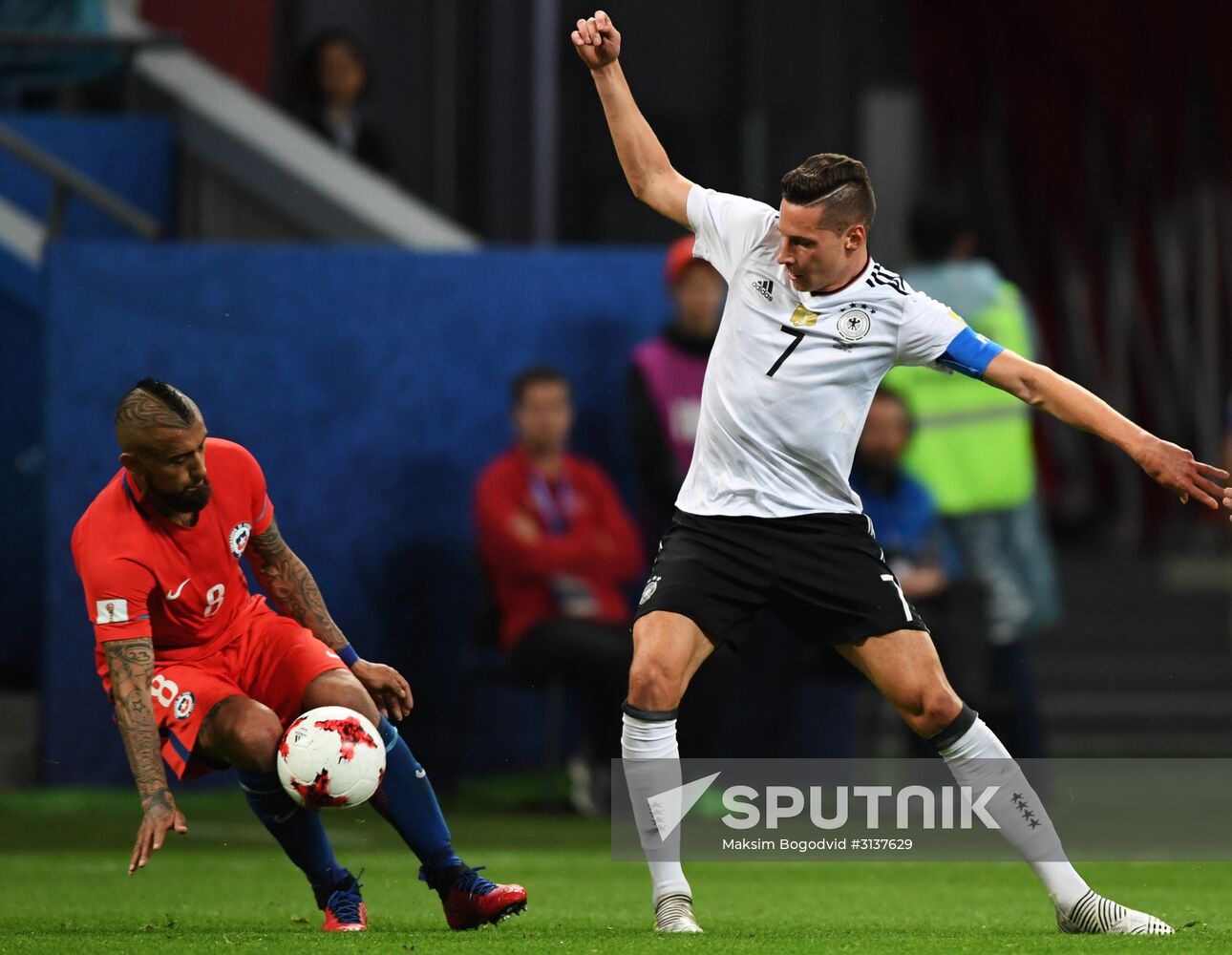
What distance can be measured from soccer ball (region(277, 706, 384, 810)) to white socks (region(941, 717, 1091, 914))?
151cm

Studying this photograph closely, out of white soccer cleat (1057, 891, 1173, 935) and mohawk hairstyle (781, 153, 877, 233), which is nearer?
white soccer cleat (1057, 891, 1173, 935)

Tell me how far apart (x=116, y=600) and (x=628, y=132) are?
1863 millimetres

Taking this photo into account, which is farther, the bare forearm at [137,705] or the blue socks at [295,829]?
the blue socks at [295,829]

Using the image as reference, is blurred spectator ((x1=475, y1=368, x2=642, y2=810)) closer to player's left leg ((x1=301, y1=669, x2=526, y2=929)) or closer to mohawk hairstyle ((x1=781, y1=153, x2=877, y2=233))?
player's left leg ((x1=301, y1=669, x2=526, y2=929))

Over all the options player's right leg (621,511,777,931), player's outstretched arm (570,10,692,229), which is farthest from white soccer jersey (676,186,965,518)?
player's outstretched arm (570,10,692,229)

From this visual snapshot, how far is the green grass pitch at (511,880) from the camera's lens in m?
5.59

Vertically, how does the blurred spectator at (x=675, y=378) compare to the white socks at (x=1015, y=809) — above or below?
above

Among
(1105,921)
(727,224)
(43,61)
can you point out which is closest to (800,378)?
(727,224)

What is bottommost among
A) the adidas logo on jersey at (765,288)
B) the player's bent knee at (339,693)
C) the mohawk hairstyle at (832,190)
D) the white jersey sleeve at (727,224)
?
the player's bent knee at (339,693)

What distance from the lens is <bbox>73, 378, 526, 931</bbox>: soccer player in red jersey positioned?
5.76 m

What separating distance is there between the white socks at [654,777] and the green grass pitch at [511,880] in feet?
0.49

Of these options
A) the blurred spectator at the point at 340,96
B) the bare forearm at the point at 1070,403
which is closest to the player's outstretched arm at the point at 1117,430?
the bare forearm at the point at 1070,403

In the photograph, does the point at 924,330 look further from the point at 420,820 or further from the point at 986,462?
the point at 986,462

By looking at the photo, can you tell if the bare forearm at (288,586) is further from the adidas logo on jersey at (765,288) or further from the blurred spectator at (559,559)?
the blurred spectator at (559,559)
